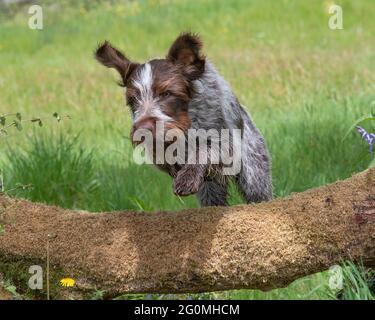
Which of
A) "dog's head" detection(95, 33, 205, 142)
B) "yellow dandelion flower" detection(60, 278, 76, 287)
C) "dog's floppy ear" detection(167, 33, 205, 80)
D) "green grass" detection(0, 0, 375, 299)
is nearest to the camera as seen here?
"yellow dandelion flower" detection(60, 278, 76, 287)

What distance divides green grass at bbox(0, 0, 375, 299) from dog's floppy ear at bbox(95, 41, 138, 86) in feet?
3.02

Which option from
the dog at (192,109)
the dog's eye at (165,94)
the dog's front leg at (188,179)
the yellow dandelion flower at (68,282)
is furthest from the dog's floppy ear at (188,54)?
the yellow dandelion flower at (68,282)

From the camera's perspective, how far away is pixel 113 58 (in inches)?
214

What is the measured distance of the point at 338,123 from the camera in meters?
8.73

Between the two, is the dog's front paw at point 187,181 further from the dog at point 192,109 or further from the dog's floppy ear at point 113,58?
the dog's floppy ear at point 113,58

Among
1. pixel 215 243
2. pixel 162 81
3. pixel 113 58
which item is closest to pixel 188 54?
pixel 162 81

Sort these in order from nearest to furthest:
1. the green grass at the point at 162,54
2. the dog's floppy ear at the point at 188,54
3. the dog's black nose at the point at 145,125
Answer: the dog's black nose at the point at 145,125, the dog's floppy ear at the point at 188,54, the green grass at the point at 162,54

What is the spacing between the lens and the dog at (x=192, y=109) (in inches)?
198

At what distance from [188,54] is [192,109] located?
361 mm

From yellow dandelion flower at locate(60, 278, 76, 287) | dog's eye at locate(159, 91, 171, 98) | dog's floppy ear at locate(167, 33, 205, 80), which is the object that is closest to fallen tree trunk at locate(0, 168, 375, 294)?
yellow dandelion flower at locate(60, 278, 76, 287)

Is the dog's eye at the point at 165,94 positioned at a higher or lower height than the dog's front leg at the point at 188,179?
higher

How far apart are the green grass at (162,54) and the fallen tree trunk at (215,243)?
32 cm

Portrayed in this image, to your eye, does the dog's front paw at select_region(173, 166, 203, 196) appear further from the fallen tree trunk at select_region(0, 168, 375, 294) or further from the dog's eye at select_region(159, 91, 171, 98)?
the dog's eye at select_region(159, 91, 171, 98)

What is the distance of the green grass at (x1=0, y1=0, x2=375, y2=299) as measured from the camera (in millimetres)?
7535
